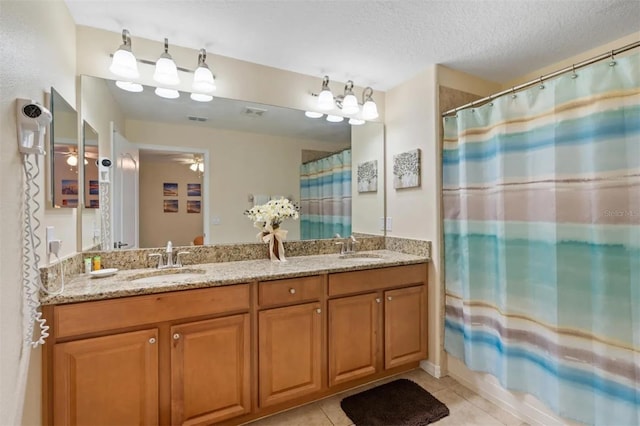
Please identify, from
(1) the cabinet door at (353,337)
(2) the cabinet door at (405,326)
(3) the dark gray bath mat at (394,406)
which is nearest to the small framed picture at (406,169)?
(2) the cabinet door at (405,326)

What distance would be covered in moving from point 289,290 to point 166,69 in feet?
5.17

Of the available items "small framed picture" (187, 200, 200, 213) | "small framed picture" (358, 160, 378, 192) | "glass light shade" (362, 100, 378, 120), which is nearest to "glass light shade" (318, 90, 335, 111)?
"glass light shade" (362, 100, 378, 120)

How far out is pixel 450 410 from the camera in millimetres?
1915

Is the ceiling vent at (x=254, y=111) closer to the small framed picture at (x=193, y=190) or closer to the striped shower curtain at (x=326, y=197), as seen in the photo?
the striped shower curtain at (x=326, y=197)

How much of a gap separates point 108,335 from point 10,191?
76cm

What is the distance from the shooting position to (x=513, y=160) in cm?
185

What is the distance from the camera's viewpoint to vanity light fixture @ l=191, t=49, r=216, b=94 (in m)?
1.92

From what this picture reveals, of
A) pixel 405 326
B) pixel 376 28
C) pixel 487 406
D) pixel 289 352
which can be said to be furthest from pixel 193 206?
pixel 487 406

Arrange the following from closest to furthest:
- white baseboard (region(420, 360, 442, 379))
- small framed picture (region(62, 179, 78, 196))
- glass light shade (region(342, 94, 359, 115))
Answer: small framed picture (region(62, 179, 78, 196))
white baseboard (region(420, 360, 442, 379))
glass light shade (region(342, 94, 359, 115))

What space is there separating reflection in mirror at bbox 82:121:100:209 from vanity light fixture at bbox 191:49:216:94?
702 millimetres

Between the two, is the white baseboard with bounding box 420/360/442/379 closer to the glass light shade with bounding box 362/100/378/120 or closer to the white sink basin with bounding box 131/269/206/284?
the white sink basin with bounding box 131/269/206/284

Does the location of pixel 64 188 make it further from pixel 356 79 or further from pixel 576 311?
pixel 576 311

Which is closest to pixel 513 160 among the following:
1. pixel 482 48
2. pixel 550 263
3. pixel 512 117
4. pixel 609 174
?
pixel 512 117

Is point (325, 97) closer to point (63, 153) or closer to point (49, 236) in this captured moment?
point (63, 153)
